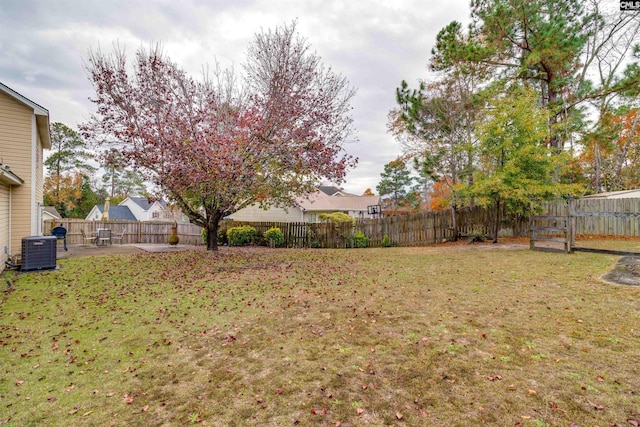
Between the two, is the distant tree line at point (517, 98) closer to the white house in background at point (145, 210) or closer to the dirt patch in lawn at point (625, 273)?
the dirt patch in lawn at point (625, 273)

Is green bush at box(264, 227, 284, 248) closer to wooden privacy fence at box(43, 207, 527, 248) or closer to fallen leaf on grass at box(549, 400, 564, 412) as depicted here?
wooden privacy fence at box(43, 207, 527, 248)

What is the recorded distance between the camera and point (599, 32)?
1531 cm

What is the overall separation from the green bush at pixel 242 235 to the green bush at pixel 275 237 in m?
1.04

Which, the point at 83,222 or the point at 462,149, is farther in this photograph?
the point at 83,222

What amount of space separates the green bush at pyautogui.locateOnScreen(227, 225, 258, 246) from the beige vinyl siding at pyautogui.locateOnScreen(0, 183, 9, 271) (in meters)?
9.12

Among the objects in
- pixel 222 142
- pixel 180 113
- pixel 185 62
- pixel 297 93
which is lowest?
pixel 222 142

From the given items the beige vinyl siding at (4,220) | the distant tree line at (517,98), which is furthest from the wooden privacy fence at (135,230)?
the distant tree line at (517,98)

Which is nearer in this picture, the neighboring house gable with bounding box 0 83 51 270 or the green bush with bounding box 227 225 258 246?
the neighboring house gable with bounding box 0 83 51 270

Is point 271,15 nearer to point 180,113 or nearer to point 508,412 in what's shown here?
point 180,113

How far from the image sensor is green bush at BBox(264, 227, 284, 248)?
16719mm

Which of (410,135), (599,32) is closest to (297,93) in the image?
(410,135)

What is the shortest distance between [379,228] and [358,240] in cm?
126

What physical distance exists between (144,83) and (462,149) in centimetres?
1263

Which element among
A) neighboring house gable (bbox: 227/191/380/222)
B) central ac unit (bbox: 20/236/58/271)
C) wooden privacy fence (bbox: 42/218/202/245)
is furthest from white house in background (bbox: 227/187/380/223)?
central ac unit (bbox: 20/236/58/271)
